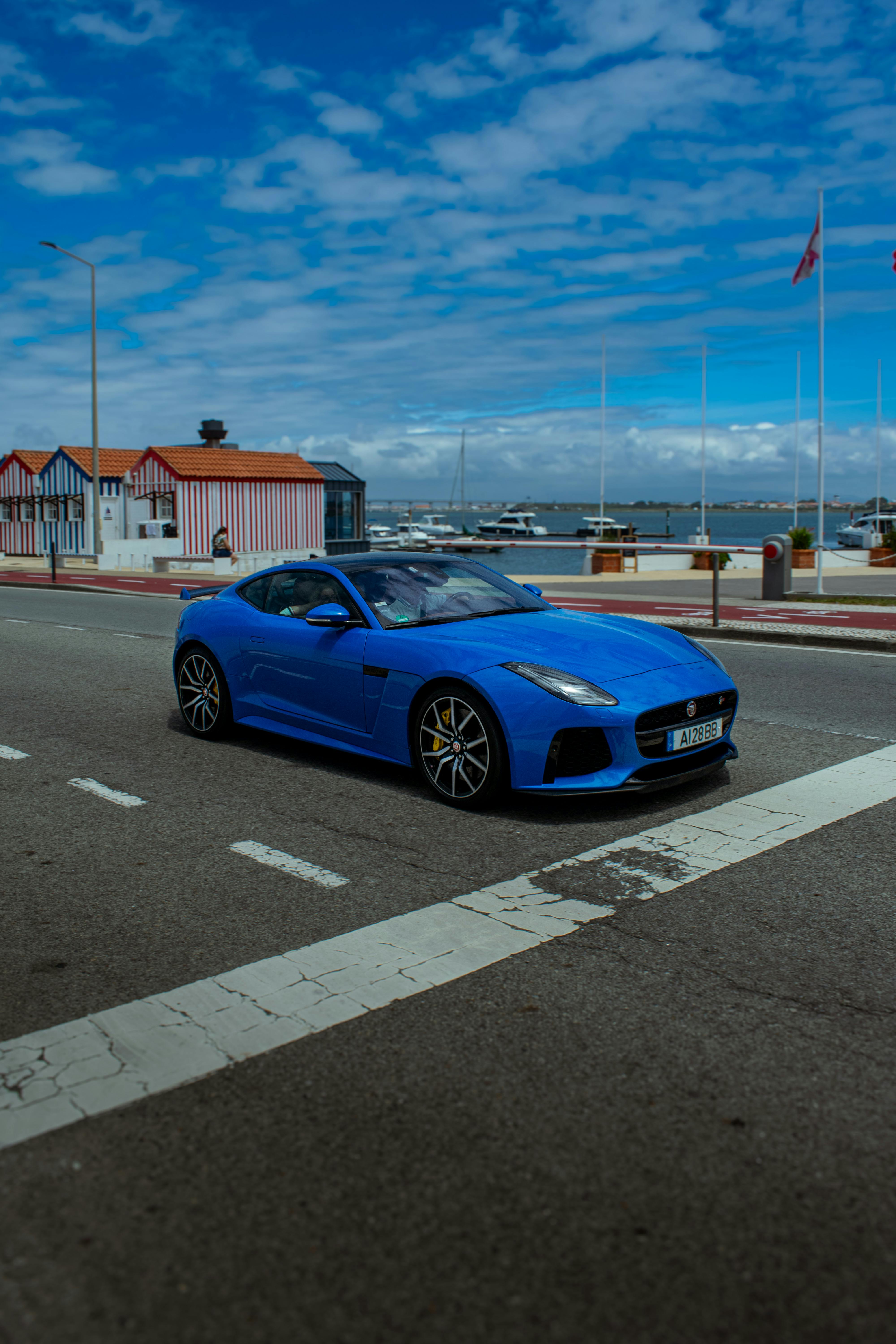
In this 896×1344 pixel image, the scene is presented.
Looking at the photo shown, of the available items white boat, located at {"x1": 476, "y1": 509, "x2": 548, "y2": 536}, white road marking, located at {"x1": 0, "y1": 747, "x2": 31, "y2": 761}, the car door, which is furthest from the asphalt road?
white boat, located at {"x1": 476, "y1": 509, "x2": 548, "y2": 536}

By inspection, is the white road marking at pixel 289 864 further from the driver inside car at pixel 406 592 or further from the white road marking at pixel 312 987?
the driver inside car at pixel 406 592

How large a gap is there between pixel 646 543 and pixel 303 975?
22070 millimetres

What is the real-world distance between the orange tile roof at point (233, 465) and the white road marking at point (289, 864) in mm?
38798

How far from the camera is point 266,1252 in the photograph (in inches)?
90.8

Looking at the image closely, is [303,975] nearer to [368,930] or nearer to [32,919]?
[368,930]

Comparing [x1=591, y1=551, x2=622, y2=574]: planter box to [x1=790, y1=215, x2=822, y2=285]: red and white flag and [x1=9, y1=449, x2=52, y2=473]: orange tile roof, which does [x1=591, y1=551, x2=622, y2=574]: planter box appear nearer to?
[x1=790, y1=215, x2=822, y2=285]: red and white flag

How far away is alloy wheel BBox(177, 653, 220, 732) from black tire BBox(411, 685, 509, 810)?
2.06 metres

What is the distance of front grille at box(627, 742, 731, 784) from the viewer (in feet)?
17.8

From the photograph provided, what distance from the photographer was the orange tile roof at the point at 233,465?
4250 centimetres

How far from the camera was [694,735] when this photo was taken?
223 inches

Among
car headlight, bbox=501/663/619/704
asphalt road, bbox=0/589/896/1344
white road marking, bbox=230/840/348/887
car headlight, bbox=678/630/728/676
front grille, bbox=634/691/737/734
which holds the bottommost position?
asphalt road, bbox=0/589/896/1344

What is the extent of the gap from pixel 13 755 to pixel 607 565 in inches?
1047

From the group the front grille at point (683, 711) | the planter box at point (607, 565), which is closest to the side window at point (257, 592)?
the front grille at point (683, 711)

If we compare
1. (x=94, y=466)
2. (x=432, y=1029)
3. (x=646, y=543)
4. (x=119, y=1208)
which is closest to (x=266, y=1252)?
(x=119, y=1208)
